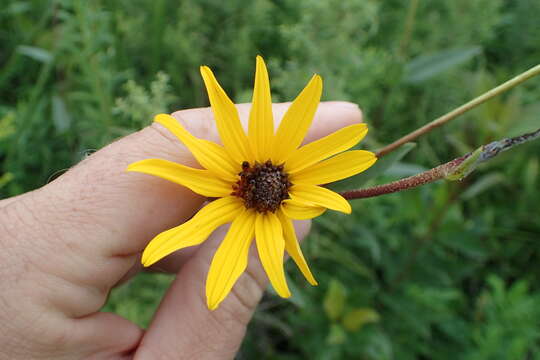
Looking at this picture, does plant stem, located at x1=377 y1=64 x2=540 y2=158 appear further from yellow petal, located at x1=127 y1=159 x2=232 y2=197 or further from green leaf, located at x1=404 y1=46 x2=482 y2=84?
green leaf, located at x1=404 y1=46 x2=482 y2=84

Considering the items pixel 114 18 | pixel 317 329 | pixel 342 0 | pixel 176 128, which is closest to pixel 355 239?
pixel 317 329

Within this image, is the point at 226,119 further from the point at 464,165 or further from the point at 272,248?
the point at 464,165

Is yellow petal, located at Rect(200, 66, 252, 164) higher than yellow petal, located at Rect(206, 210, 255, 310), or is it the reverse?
yellow petal, located at Rect(200, 66, 252, 164)

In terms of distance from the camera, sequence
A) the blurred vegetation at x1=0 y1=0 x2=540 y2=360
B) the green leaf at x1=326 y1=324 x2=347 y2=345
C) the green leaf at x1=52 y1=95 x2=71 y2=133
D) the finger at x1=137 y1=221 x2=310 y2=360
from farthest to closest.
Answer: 1. the green leaf at x1=52 y1=95 x2=71 y2=133
2. the blurred vegetation at x1=0 y1=0 x2=540 y2=360
3. the green leaf at x1=326 y1=324 x2=347 y2=345
4. the finger at x1=137 y1=221 x2=310 y2=360

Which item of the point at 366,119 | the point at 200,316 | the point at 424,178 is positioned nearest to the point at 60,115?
the point at 200,316

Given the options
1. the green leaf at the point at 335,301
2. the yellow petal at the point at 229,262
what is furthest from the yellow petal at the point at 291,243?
the green leaf at the point at 335,301

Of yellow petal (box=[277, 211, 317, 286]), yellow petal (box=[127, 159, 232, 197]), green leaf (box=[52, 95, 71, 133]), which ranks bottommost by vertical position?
yellow petal (box=[277, 211, 317, 286])

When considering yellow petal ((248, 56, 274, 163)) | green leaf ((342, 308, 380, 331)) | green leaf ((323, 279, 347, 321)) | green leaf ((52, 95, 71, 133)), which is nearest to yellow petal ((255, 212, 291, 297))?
yellow petal ((248, 56, 274, 163))
